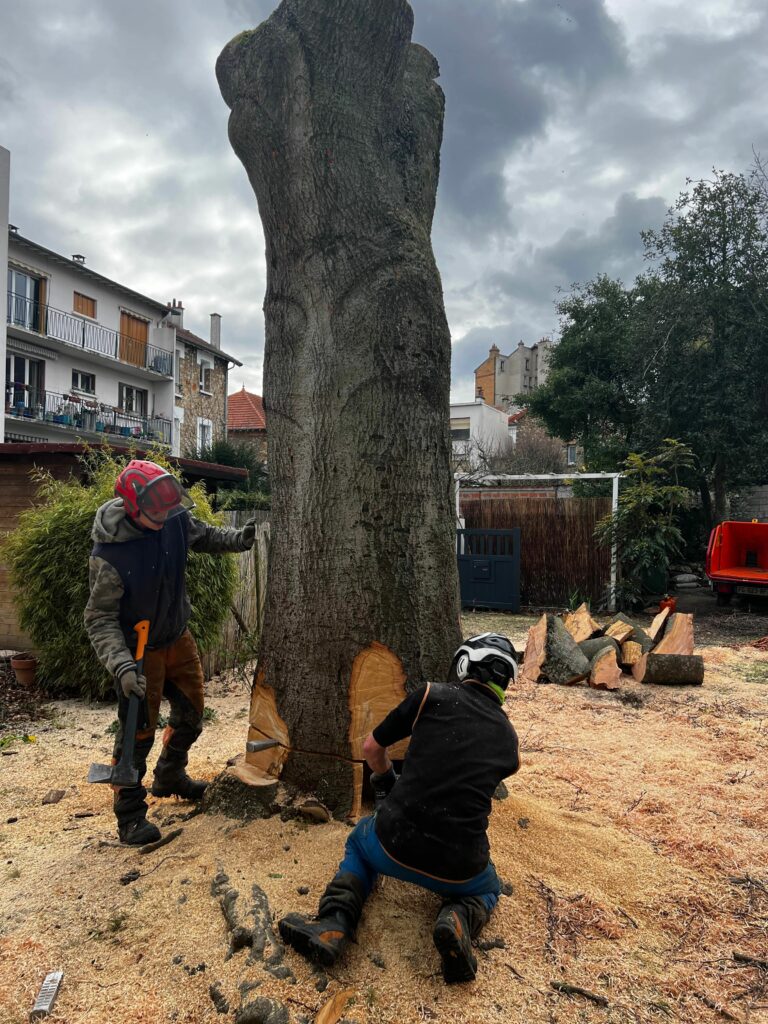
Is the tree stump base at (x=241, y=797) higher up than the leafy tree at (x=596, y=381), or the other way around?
the leafy tree at (x=596, y=381)

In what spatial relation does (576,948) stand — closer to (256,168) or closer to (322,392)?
(322,392)

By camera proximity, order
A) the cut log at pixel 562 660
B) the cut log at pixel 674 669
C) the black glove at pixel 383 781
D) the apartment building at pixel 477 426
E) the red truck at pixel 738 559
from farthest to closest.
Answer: the apartment building at pixel 477 426 < the red truck at pixel 738 559 < the cut log at pixel 562 660 < the cut log at pixel 674 669 < the black glove at pixel 383 781

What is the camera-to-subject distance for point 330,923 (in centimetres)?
220

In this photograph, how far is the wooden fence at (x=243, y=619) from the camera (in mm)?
6914

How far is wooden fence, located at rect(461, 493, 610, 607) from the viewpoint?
12.5 metres

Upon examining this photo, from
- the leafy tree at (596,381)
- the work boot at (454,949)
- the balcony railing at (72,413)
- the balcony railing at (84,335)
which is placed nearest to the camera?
the work boot at (454,949)

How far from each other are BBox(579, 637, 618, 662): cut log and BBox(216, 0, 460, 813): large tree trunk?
4.37 meters

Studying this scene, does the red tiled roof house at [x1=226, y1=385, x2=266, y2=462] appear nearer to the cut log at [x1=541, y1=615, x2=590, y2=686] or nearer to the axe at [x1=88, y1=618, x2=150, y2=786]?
the cut log at [x1=541, y1=615, x2=590, y2=686]

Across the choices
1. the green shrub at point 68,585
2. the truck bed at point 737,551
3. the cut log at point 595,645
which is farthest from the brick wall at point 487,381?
the green shrub at point 68,585

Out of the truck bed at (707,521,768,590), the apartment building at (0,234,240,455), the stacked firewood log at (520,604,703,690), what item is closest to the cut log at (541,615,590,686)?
the stacked firewood log at (520,604,703,690)

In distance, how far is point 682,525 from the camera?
16.0m

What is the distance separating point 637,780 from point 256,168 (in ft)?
12.6

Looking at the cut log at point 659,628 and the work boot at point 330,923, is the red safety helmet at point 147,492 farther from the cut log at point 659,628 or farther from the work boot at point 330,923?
the cut log at point 659,628

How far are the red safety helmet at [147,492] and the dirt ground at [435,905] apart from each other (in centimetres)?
139
